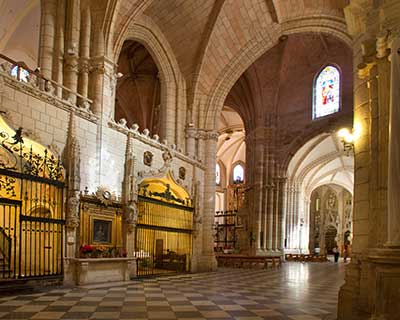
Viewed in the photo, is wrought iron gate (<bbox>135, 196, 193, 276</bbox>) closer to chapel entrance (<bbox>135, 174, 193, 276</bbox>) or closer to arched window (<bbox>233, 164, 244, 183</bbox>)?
chapel entrance (<bbox>135, 174, 193, 276</bbox>)

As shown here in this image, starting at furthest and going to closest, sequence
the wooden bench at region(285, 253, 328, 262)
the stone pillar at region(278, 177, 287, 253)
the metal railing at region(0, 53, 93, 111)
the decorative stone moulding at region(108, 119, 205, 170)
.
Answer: the wooden bench at region(285, 253, 328, 262)
the stone pillar at region(278, 177, 287, 253)
the decorative stone moulding at region(108, 119, 205, 170)
the metal railing at region(0, 53, 93, 111)

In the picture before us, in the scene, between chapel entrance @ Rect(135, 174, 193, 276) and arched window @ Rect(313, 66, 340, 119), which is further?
arched window @ Rect(313, 66, 340, 119)

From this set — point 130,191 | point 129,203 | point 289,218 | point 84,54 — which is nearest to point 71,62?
point 84,54

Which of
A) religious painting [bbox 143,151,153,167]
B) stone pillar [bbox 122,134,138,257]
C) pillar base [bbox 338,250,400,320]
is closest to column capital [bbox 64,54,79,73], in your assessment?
stone pillar [bbox 122,134,138,257]

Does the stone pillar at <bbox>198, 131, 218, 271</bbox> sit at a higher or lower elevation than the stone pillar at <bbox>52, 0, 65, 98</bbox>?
lower

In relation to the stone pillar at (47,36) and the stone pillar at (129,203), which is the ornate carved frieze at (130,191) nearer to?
the stone pillar at (129,203)

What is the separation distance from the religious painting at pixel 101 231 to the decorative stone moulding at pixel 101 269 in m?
0.84

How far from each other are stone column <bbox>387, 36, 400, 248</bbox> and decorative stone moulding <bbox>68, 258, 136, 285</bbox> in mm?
7819

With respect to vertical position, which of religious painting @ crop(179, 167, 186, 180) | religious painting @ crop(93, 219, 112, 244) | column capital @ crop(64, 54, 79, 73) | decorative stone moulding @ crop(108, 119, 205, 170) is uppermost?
column capital @ crop(64, 54, 79, 73)

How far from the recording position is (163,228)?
1545 cm

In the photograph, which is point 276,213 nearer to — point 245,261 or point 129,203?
point 245,261

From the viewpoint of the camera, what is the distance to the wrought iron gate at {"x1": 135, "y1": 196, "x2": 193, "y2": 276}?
580 inches

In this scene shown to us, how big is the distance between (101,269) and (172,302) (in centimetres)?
376

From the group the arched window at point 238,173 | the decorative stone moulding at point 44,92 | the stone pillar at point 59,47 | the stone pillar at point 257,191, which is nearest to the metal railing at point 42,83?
the decorative stone moulding at point 44,92
